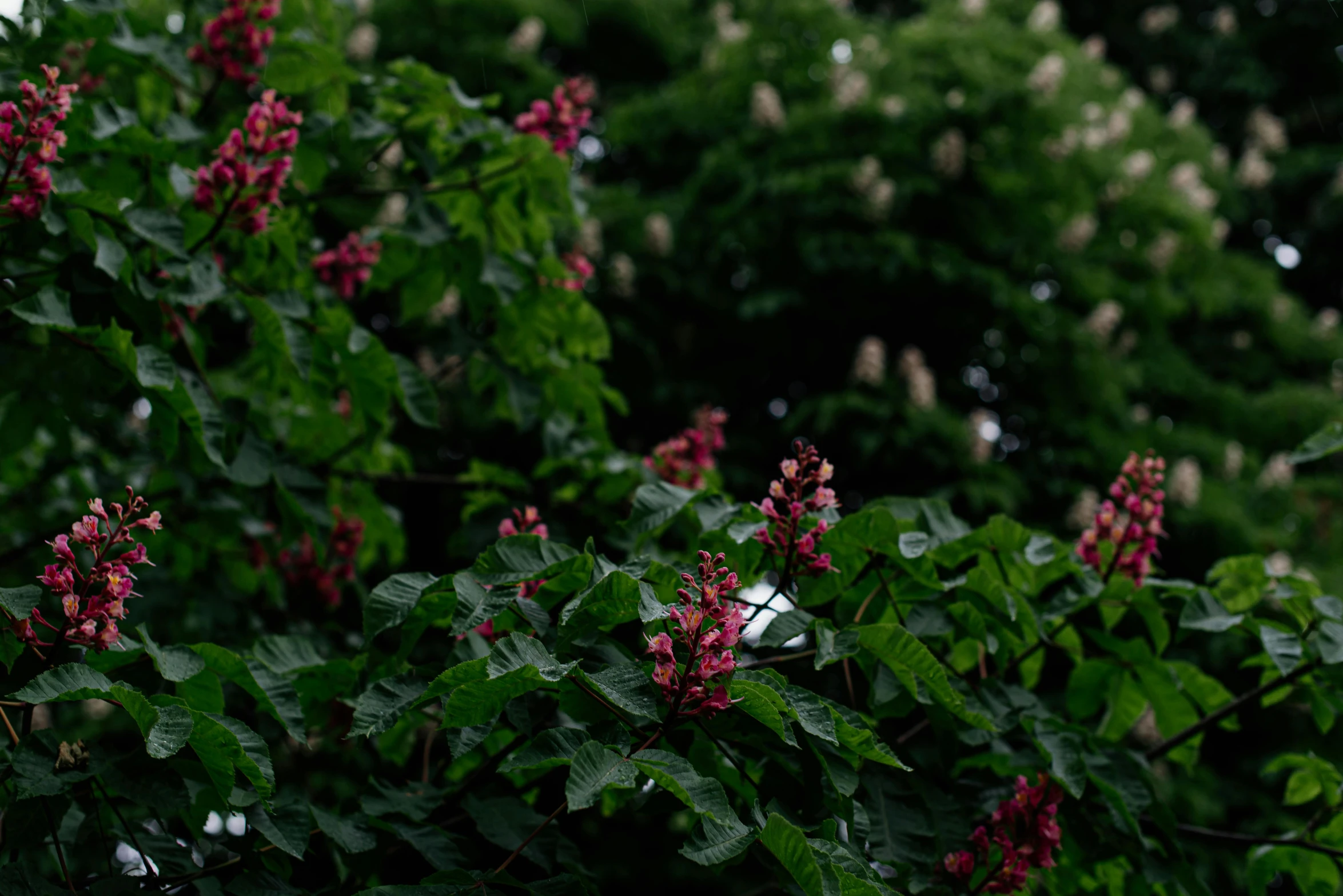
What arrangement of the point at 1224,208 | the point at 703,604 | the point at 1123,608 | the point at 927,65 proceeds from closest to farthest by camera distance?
1. the point at 703,604
2. the point at 1123,608
3. the point at 927,65
4. the point at 1224,208

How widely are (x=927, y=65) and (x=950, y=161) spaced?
81cm

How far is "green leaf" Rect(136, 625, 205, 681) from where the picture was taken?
1495 mm

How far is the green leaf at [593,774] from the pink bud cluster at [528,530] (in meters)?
0.35

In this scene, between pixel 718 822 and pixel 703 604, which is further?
pixel 703 604

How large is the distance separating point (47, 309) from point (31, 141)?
0.30m

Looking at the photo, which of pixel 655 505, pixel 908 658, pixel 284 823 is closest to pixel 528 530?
pixel 655 505

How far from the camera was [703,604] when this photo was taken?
1.40 m

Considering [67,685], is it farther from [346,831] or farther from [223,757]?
[346,831]

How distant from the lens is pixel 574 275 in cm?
278

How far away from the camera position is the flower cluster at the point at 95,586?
1454 mm

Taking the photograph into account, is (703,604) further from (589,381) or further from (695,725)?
(589,381)

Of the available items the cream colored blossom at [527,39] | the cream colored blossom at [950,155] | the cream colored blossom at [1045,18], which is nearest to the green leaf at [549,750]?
the cream colored blossom at [950,155]

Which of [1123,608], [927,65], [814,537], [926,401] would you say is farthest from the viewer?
[927,65]

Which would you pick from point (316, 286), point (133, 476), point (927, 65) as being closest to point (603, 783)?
point (316, 286)
